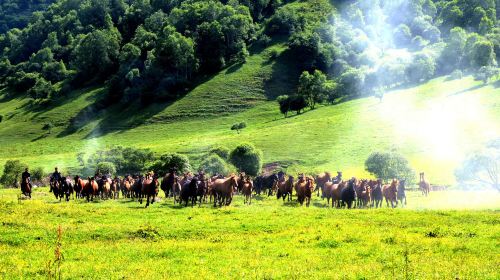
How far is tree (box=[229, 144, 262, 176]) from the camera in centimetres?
6812

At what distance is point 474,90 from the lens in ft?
364

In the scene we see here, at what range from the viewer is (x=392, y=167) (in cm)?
5544

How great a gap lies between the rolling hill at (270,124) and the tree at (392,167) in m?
6.13

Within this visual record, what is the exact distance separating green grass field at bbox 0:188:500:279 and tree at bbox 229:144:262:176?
3777 cm

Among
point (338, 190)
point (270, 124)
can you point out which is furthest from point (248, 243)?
point (270, 124)

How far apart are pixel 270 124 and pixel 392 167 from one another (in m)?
64.4

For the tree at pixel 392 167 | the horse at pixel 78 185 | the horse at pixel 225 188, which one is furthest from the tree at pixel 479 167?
the horse at pixel 78 185

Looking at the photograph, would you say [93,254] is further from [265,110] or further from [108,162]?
[265,110]

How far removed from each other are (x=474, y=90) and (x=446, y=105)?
47.4ft

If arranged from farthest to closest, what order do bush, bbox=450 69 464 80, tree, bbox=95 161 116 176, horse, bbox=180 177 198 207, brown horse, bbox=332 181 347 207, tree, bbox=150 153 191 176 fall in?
bush, bbox=450 69 464 80 → tree, bbox=95 161 116 176 → tree, bbox=150 153 191 176 → brown horse, bbox=332 181 347 207 → horse, bbox=180 177 198 207

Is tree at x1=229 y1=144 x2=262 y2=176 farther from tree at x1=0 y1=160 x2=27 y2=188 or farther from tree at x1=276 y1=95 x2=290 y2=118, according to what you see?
tree at x1=276 y1=95 x2=290 y2=118


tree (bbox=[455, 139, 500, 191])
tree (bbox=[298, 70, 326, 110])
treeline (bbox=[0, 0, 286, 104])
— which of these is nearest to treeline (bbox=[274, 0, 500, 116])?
tree (bbox=[298, 70, 326, 110])

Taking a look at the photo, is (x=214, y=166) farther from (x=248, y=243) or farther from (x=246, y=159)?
(x=248, y=243)

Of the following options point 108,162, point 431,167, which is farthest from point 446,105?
point 108,162
